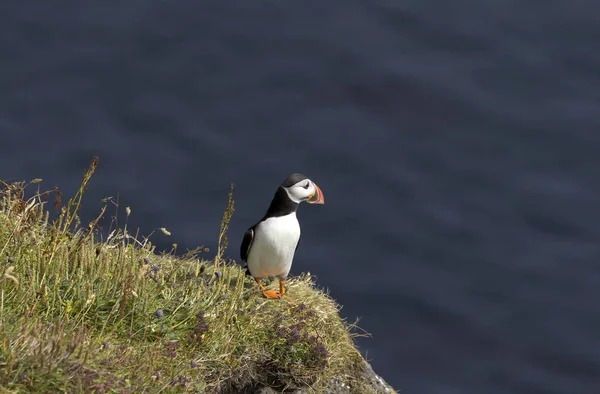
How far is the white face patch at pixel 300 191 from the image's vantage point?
29.9ft

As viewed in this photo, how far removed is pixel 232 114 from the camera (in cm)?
1961

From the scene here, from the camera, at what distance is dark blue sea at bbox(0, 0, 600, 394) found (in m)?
17.3

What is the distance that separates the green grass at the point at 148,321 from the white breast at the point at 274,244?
21 cm

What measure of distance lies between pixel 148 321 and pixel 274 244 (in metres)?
1.28

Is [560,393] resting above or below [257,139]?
below

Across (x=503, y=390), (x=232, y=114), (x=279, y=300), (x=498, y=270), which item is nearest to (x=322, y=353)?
(x=279, y=300)

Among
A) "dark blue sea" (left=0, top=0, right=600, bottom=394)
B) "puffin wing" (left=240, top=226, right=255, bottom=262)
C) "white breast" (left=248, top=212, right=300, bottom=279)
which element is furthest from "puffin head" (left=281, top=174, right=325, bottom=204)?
"dark blue sea" (left=0, top=0, right=600, bottom=394)

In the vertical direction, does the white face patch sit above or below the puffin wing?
above

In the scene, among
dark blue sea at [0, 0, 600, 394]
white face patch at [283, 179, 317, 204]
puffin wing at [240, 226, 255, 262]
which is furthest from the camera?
dark blue sea at [0, 0, 600, 394]

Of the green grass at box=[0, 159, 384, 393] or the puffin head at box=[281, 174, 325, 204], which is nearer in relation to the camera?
the green grass at box=[0, 159, 384, 393]

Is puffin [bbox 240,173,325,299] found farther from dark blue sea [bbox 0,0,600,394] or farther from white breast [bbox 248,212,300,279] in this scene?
dark blue sea [bbox 0,0,600,394]

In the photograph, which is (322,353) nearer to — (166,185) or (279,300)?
(279,300)

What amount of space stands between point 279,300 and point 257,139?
10.1m

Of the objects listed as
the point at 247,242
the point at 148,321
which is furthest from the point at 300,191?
the point at 148,321
